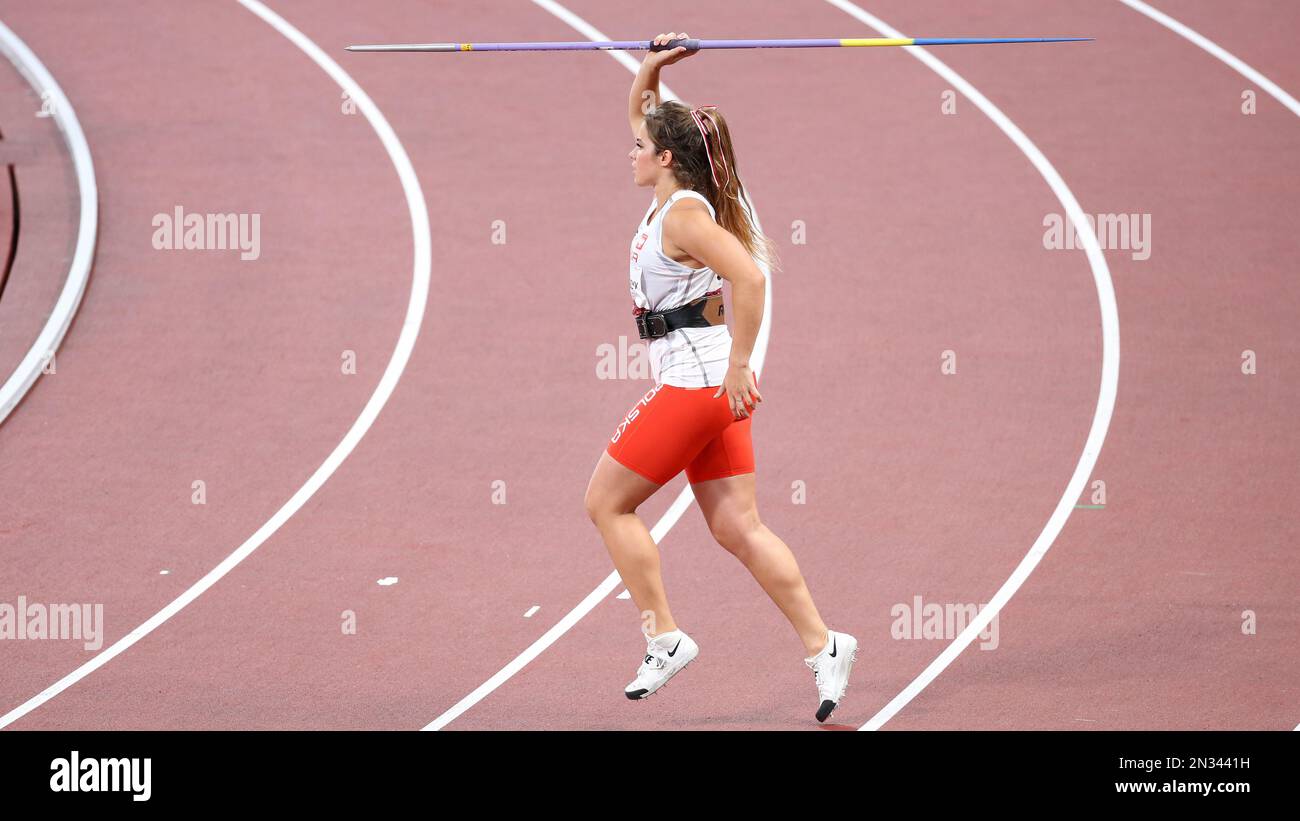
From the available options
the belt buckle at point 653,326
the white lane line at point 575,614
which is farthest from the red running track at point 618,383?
the belt buckle at point 653,326

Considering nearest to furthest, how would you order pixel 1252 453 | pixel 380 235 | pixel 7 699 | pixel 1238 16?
pixel 7 699 → pixel 1252 453 → pixel 380 235 → pixel 1238 16

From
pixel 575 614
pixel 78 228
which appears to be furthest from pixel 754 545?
pixel 78 228

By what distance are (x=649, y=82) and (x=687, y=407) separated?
142 cm

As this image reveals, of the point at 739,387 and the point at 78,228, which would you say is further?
the point at 78,228

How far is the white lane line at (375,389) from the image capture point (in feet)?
21.9

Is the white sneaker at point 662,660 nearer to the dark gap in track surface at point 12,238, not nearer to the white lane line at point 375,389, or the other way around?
the white lane line at point 375,389

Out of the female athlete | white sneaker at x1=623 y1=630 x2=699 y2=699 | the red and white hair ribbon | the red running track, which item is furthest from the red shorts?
the red running track

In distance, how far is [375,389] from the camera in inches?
360

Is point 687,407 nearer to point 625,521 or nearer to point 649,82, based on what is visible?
point 625,521

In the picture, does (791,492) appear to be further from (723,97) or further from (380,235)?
(723,97)

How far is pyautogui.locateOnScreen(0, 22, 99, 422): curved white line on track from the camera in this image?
9.16 metres

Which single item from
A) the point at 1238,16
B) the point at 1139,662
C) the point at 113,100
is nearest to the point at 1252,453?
the point at 1139,662

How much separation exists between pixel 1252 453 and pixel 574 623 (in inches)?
166

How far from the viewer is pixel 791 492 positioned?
823 cm
